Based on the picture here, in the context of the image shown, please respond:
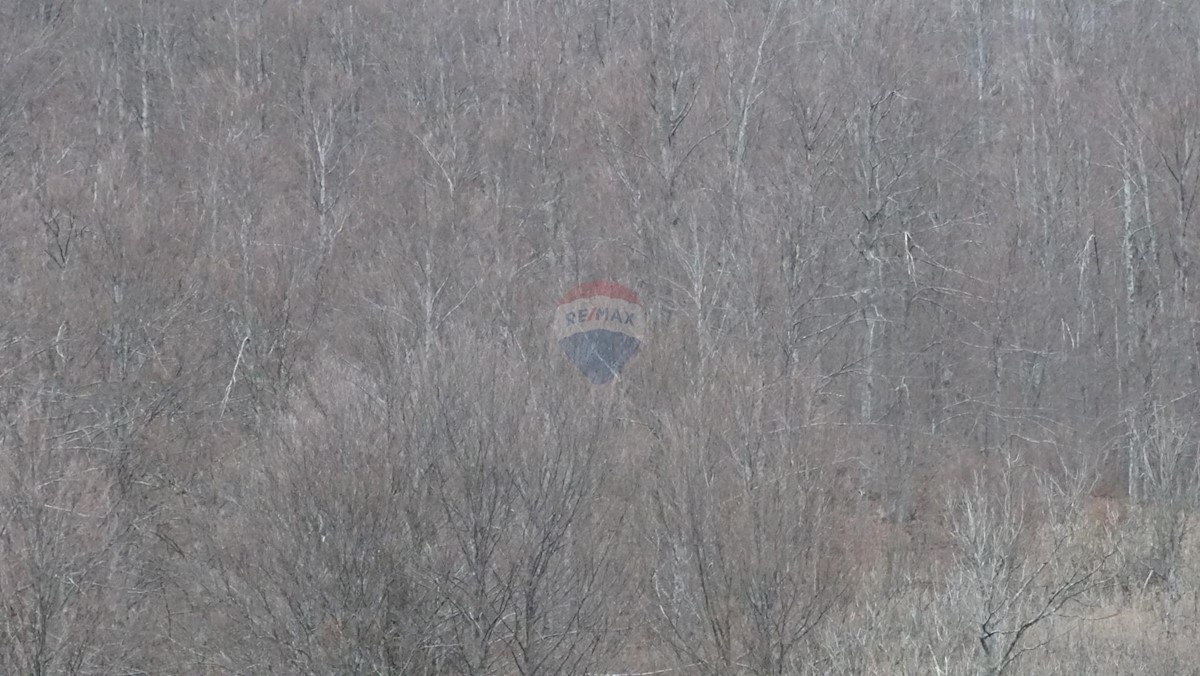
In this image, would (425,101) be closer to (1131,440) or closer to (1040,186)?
(1040,186)

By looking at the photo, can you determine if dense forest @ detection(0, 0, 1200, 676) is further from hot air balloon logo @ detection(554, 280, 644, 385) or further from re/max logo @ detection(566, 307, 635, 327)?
re/max logo @ detection(566, 307, 635, 327)

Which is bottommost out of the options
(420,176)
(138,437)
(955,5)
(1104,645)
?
(138,437)

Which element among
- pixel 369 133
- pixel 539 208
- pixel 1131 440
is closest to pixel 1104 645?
pixel 1131 440

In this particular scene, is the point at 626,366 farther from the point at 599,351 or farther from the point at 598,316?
the point at 598,316

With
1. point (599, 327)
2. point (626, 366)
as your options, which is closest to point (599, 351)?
point (626, 366)

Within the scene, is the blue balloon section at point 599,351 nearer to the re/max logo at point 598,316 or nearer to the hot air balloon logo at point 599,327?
the hot air balloon logo at point 599,327

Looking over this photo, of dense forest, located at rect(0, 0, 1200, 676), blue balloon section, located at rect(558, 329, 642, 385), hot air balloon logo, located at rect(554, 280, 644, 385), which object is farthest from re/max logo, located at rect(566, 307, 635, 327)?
dense forest, located at rect(0, 0, 1200, 676)
